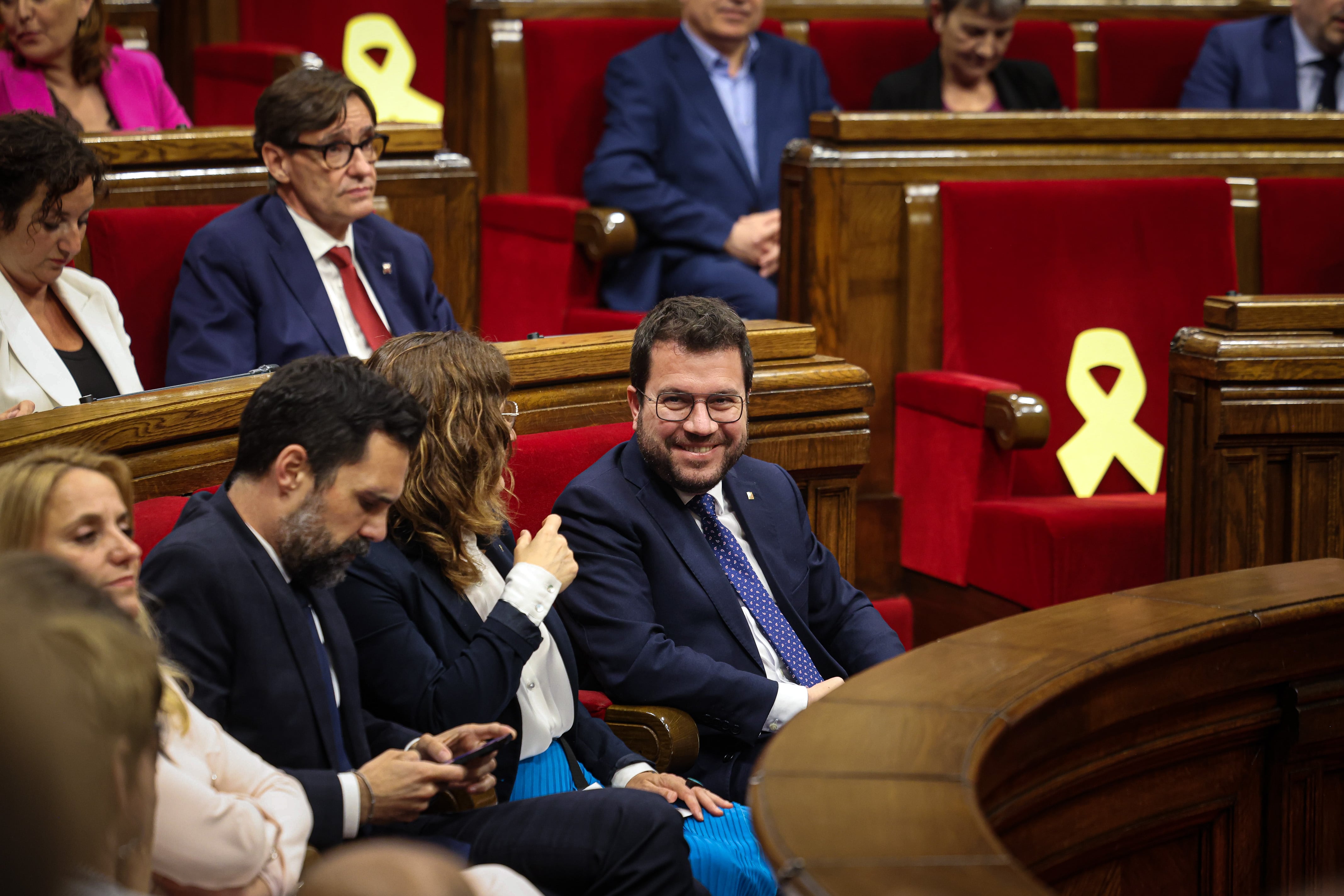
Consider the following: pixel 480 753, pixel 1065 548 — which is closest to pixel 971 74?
pixel 1065 548

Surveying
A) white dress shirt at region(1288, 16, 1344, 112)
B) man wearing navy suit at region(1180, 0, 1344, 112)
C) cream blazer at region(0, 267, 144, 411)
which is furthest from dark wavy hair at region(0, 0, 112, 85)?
white dress shirt at region(1288, 16, 1344, 112)

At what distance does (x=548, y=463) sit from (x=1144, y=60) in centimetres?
211

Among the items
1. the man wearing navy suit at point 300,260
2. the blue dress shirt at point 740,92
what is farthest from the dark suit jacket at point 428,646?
the blue dress shirt at point 740,92

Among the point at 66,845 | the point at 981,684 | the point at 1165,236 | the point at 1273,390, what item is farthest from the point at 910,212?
the point at 66,845

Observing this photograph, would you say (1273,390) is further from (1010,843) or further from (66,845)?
(66,845)

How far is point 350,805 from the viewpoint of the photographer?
3.70 feet

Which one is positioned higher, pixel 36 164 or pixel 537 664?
pixel 36 164

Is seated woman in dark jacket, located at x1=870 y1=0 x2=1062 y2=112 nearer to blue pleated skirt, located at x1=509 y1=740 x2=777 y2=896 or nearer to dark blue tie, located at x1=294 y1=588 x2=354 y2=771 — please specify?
blue pleated skirt, located at x1=509 y1=740 x2=777 y2=896

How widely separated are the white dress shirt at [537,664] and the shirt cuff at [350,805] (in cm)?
24

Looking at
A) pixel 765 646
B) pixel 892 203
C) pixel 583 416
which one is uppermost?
pixel 892 203

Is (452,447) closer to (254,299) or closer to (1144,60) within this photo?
(254,299)

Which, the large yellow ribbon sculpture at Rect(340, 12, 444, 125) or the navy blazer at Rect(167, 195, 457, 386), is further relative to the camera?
the large yellow ribbon sculpture at Rect(340, 12, 444, 125)

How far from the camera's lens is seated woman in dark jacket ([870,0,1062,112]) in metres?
2.79

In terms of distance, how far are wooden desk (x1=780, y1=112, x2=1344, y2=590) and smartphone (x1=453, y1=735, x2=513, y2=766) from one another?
122 cm
